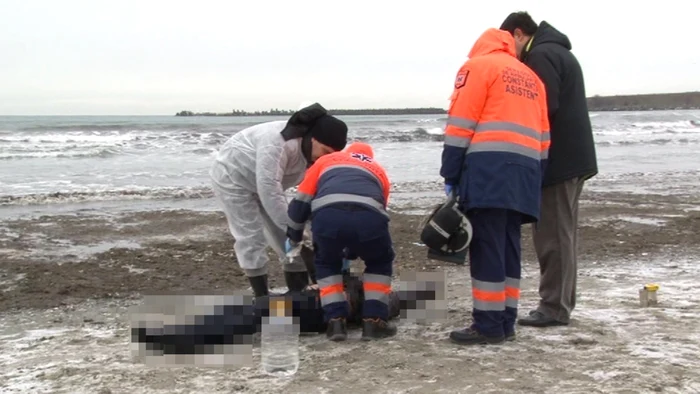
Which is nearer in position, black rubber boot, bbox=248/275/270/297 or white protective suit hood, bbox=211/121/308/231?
white protective suit hood, bbox=211/121/308/231

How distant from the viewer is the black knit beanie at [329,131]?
15.9 ft

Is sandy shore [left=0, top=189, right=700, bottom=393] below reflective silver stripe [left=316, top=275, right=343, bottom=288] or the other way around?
below

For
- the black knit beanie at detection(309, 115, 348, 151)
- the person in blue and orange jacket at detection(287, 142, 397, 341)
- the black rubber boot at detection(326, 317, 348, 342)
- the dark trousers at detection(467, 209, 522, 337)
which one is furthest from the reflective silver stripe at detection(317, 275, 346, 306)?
the black knit beanie at detection(309, 115, 348, 151)

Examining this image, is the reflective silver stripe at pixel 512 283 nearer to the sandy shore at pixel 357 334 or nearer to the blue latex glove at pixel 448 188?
the sandy shore at pixel 357 334

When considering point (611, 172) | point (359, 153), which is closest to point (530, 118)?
point (359, 153)

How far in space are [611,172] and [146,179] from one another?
39.1 ft

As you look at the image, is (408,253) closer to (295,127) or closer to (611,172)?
(295,127)

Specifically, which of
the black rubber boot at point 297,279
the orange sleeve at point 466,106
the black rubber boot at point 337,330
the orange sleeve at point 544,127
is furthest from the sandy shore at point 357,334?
the orange sleeve at point 466,106

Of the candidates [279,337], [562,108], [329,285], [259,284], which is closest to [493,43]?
[562,108]

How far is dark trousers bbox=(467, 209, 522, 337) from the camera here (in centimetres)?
416

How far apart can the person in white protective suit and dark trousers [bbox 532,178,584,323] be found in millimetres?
1463

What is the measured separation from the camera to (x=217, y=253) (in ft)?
26.6

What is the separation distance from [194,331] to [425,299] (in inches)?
65.1

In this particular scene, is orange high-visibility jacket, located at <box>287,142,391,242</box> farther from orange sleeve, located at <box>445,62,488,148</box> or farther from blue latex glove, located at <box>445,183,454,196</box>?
orange sleeve, located at <box>445,62,488,148</box>
